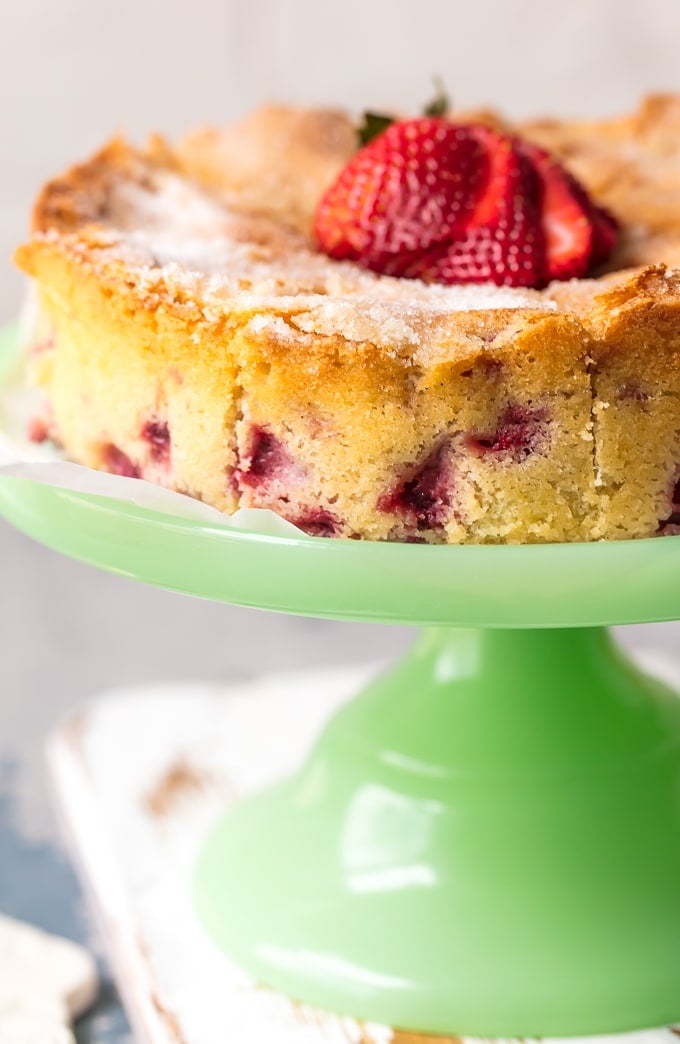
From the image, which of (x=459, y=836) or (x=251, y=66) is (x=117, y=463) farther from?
(x=251, y=66)

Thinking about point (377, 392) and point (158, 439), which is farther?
point (158, 439)

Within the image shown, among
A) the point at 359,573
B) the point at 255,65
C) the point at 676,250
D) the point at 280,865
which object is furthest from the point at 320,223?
the point at 255,65

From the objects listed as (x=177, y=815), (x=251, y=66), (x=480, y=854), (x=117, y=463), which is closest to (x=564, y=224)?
(x=117, y=463)

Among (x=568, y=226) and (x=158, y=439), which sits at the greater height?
(x=568, y=226)

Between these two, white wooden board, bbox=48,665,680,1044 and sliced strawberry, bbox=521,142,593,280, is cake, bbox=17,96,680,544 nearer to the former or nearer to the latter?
sliced strawberry, bbox=521,142,593,280

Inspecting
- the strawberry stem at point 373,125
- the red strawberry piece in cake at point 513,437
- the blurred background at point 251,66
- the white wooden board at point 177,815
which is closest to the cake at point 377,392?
the red strawberry piece in cake at point 513,437

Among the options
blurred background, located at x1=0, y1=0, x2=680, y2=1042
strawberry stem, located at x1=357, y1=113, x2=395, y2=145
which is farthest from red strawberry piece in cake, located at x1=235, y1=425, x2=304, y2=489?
blurred background, located at x1=0, y1=0, x2=680, y2=1042
